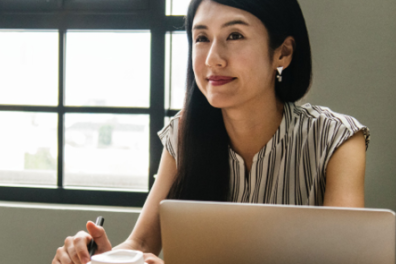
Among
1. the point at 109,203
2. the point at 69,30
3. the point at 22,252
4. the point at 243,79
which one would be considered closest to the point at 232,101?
the point at 243,79

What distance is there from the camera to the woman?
1.15 m

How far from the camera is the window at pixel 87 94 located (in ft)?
7.00

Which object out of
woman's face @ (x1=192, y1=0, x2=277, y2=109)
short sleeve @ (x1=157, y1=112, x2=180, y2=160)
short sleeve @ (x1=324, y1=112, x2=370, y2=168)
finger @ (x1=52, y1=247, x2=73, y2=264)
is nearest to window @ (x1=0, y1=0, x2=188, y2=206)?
short sleeve @ (x1=157, y1=112, x2=180, y2=160)

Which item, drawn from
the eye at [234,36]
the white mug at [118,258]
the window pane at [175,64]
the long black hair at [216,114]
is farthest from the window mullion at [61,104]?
the white mug at [118,258]

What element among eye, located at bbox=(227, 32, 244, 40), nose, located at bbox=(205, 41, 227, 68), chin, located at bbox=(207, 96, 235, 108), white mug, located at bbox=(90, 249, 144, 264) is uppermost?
eye, located at bbox=(227, 32, 244, 40)

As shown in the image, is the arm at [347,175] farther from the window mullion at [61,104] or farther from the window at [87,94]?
the window mullion at [61,104]

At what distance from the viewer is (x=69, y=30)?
219 centimetres

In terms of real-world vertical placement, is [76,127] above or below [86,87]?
below

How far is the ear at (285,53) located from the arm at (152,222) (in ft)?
1.65

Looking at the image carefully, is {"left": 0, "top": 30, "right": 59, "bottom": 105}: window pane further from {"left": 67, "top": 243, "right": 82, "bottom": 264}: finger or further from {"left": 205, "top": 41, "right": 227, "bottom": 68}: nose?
{"left": 67, "top": 243, "right": 82, "bottom": 264}: finger

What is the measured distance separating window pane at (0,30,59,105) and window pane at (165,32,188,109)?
67 cm

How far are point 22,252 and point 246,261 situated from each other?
187 cm

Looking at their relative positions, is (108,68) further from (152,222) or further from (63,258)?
(63,258)

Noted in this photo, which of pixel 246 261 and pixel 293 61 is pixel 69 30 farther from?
pixel 246 261
